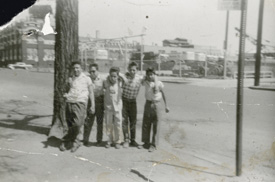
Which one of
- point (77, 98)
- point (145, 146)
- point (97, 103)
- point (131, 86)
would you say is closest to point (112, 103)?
point (97, 103)

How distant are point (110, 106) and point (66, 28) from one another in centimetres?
161

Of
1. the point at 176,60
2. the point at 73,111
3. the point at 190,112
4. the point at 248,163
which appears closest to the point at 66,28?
the point at 73,111

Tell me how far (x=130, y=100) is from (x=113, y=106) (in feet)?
0.94

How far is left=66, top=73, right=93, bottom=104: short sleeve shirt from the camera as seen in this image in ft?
15.8

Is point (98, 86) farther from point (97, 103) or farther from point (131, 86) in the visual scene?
point (131, 86)

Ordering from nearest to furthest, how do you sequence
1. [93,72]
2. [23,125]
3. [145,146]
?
[93,72] → [145,146] → [23,125]

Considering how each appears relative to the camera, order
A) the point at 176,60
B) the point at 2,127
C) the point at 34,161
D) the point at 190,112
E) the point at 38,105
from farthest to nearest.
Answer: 1. the point at 176,60
2. the point at 38,105
3. the point at 190,112
4. the point at 2,127
5. the point at 34,161

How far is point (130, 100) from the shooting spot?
Result: 5.03m

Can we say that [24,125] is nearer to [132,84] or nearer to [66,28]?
[66,28]

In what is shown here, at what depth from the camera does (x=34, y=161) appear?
14.7 feet

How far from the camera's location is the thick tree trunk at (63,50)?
539cm

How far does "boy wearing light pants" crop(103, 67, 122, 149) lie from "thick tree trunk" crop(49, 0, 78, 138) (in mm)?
943

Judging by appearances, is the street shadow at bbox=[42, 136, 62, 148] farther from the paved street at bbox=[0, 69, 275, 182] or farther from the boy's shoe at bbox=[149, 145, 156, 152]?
the boy's shoe at bbox=[149, 145, 156, 152]

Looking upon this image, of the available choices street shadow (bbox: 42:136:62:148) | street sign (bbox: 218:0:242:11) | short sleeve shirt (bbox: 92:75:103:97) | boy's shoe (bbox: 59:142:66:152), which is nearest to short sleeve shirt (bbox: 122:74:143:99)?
short sleeve shirt (bbox: 92:75:103:97)
